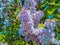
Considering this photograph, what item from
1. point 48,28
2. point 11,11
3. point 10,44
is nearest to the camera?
point 48,28

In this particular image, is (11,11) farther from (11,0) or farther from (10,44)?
(10,44)

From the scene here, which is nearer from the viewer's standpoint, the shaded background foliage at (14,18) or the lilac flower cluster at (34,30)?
the lilac flower cluster at (34,30)

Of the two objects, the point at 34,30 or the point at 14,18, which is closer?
the point at 34,30

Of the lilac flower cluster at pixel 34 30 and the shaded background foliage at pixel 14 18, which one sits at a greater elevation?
the lilac flower cluster at pixel 34 30

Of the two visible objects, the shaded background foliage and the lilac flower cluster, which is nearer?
the lilac flower cluster

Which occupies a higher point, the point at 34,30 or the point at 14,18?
the point at 34,30

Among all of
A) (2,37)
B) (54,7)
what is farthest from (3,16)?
(54,7)

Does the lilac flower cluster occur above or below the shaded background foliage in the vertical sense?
above

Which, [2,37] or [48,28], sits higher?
[48,28]
